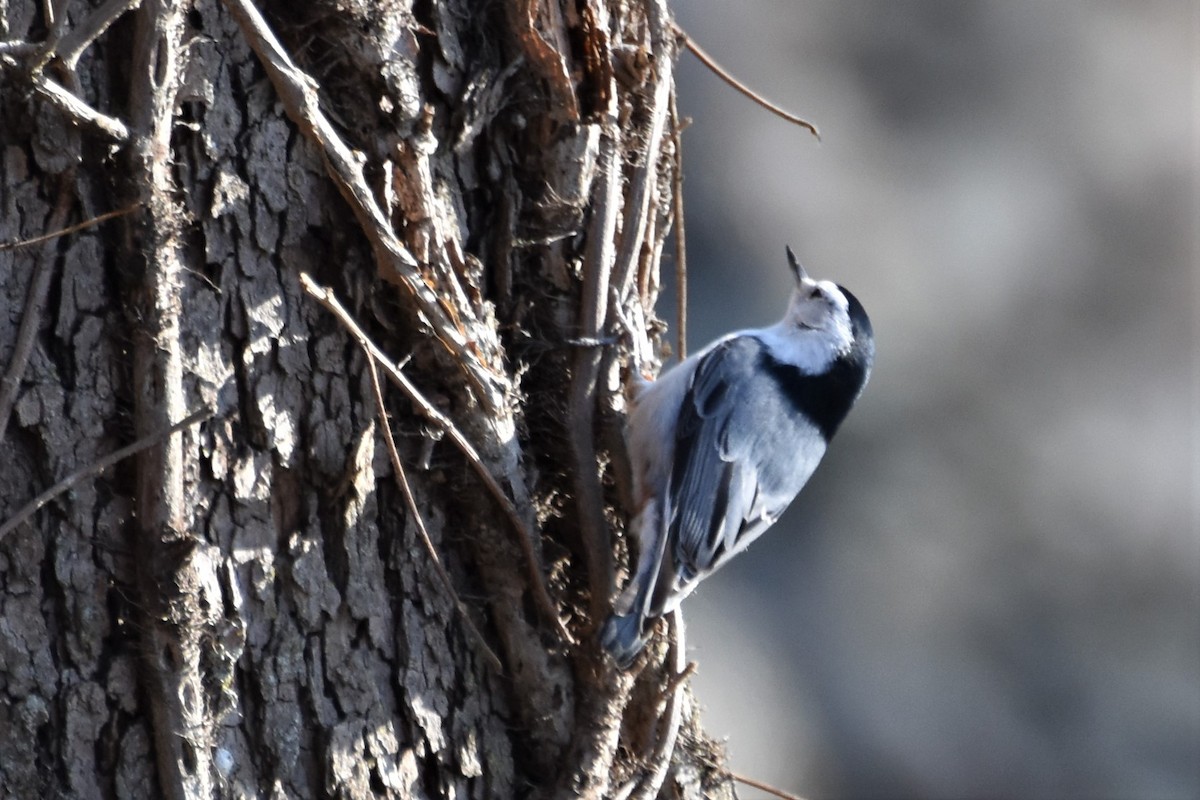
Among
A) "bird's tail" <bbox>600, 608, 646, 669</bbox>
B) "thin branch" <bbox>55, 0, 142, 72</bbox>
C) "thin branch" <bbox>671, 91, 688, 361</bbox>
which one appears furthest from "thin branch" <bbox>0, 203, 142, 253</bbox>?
"thin branch" <bbox>671, 91, 688, 361</bbox>

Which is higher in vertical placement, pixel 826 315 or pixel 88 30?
pixel 826 315

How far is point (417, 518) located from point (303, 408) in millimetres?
212

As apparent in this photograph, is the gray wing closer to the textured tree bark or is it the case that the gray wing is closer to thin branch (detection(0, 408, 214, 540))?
the textured tree bark

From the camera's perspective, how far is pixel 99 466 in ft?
5.60

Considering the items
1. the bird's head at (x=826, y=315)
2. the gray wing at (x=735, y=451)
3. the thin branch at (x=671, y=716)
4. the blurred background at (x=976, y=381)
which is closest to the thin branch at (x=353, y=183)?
the thin branch at (x=671, y=716)

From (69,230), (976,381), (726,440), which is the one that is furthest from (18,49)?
(976,381)

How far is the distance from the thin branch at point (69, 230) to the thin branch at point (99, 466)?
0.87ft

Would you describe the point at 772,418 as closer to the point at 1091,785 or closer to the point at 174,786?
the point at 174,786

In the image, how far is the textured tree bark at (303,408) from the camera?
171 centimetres

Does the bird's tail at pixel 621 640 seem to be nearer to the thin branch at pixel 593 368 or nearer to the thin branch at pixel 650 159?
the thin branch at pixel 593 368

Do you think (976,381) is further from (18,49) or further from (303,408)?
(18,49)

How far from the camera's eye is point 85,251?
174 cm

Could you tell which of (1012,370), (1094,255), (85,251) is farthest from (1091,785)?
(85,251)

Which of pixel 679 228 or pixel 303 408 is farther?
pixel 679 228
